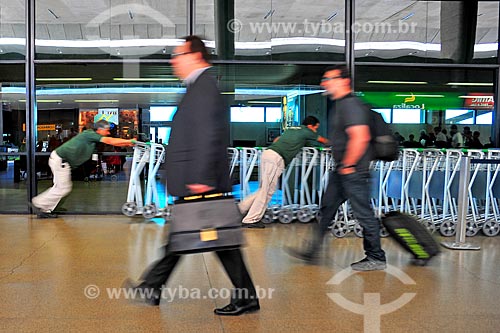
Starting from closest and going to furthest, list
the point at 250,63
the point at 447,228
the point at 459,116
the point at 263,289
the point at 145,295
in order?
the point at 145,295
the point at 263,289
the point at 447,228
the point at 250,63
the point at 459,116

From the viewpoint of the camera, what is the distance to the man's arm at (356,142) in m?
5.26

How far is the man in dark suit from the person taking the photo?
3936 mm

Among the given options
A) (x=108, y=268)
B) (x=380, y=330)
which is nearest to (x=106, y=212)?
(x=108, y=268)

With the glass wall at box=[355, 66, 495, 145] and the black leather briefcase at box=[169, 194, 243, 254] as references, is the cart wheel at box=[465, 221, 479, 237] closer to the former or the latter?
the glass wall at box=[355, 66, 495, 145]

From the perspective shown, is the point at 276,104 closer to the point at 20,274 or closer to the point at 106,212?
the point at 106,212

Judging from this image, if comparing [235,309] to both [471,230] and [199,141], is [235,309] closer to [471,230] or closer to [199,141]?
[199,141]

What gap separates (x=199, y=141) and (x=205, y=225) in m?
0.58

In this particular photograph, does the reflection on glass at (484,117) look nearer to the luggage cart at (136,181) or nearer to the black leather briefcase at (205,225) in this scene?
the luggage cart at (136,181)

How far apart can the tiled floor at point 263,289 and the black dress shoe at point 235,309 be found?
0.17ft

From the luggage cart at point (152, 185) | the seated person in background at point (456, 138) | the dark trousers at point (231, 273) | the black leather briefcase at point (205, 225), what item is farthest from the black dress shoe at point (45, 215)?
the seated person in background at point (456, 138)

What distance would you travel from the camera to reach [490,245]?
753cm

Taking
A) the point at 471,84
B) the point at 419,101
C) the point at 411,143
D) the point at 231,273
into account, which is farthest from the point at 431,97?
the point at 231,273

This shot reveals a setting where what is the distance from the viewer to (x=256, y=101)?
1066 cm

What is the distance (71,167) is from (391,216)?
5.29m
